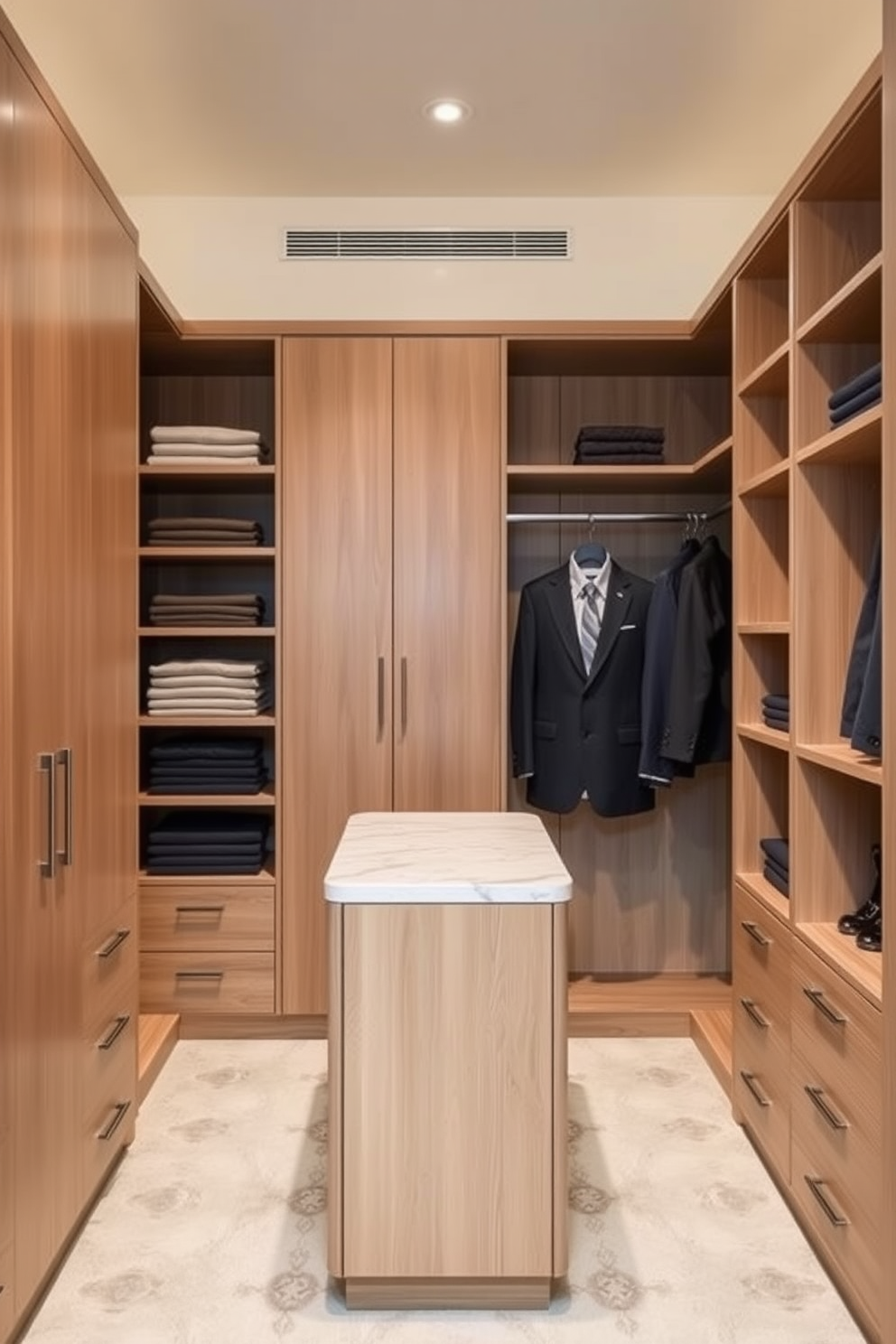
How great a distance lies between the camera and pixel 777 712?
2463mm

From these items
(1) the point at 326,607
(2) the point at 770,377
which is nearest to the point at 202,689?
(1) the point at 326,607

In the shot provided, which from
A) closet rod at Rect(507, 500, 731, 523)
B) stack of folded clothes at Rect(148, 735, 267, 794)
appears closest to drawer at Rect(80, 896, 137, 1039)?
stack of folded clothes at Rect(148, 735, 267, 794)

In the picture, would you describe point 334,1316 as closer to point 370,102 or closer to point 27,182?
point 27,182

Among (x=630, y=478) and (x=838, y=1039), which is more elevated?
(x=630, y=478)

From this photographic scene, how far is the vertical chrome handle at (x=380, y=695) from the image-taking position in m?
3.21

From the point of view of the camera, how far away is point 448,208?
3.56 metres

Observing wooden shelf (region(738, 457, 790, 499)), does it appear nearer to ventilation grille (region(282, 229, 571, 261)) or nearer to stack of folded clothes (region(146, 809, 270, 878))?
ventilation grille (region(282, 229, 571, 261))

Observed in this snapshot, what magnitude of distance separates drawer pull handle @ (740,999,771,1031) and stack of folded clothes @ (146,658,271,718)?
181 centimetres

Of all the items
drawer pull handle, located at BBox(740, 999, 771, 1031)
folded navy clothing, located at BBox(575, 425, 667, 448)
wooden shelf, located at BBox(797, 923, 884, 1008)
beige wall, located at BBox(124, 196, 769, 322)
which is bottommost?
drawer pull handle, located at BBox(740, 999, 771, 1031)

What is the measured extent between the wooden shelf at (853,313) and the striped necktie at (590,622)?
134 centimetres

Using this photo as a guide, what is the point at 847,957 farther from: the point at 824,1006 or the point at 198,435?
the point at 198,435

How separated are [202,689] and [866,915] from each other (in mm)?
2159

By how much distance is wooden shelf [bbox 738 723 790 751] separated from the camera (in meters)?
2.33

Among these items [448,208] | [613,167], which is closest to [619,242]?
[613,167]
